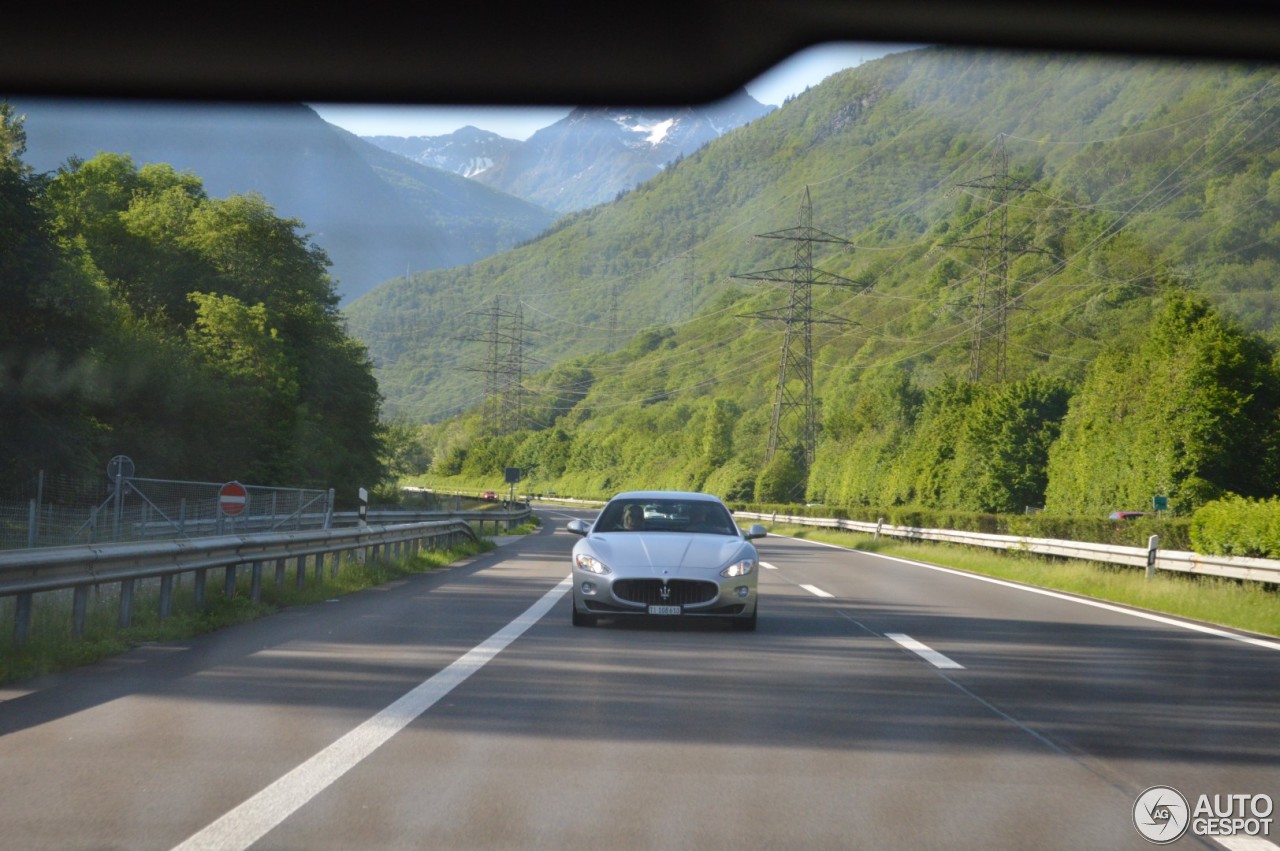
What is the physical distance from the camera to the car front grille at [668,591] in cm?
1352

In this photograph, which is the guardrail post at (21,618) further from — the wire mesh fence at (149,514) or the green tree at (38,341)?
the green tree at (38,341)

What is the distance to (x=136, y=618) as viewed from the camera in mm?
13156

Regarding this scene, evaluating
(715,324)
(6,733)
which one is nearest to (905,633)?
(6,733)

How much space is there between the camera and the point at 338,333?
78.6m

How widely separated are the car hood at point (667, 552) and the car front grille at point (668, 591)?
0.35ft

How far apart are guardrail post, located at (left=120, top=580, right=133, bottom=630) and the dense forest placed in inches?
1222

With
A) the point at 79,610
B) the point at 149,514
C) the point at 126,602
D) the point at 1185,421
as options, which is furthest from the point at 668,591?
the point at 1185,421

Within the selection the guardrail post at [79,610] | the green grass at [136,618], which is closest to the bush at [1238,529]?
the green grass at [136,618]

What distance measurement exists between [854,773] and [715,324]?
180 meters

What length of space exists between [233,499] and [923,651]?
14.0 meters

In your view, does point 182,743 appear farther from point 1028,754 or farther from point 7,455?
point 7,455

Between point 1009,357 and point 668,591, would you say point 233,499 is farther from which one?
point 1009,357

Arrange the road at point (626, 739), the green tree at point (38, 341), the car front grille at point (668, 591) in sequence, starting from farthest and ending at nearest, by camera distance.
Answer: the green tree at point (38, 341), the car front grille at point (668, 591), the road at point (626, 739)

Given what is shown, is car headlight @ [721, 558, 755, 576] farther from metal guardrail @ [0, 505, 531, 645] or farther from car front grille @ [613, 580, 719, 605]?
metal guardrail @ [0, 505, 531, 645]
